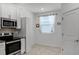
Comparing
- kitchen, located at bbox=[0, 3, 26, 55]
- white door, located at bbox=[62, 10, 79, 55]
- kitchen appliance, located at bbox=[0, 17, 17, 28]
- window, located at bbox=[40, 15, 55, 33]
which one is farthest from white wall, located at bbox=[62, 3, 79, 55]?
kitchen appliance, located at bbox=[0, 17, 17, 28]

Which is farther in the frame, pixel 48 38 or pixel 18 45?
pixel 18 45

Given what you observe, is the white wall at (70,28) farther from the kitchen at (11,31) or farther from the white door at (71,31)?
the kitchen at (11,31)

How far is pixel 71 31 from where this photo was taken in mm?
1563

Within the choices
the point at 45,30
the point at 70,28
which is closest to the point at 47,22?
the point at 45,30

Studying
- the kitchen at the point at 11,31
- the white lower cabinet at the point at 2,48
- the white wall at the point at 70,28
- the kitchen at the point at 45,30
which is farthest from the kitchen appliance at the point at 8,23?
the white wall at the point at 70,28

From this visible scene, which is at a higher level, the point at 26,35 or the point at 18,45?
the point at 26,35

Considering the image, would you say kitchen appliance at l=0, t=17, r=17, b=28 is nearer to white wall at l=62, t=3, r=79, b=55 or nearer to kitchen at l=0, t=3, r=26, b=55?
kitchen at l=0, t=3, r=26, b=55

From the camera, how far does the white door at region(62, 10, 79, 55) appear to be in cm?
146

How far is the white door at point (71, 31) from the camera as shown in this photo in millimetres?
1458
